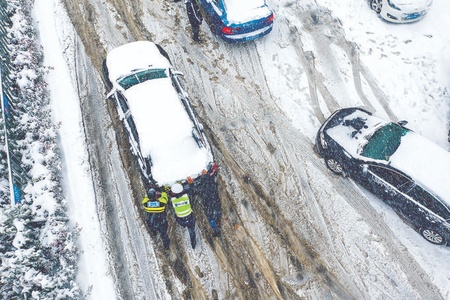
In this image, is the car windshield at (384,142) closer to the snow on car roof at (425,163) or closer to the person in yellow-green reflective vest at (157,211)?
the snow on car roof at (425,163)

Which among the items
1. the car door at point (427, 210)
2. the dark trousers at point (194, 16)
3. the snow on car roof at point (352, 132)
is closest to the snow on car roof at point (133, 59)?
the dark trousers at point (194, 16)

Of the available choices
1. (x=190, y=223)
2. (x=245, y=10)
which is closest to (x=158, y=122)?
(x=190, y=223)

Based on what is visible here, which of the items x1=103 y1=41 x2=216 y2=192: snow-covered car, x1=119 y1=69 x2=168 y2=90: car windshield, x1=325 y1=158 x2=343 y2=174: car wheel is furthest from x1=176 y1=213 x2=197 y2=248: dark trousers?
x1=325 y1=158 x2=343 y2=174: car wheel

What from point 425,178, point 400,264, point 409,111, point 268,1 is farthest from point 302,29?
point 400,264

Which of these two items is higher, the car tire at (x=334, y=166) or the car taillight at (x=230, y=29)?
the car taillight at (x=230, y=29)

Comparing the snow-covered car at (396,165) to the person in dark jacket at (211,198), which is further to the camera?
the person in dark jacket at (211,198)

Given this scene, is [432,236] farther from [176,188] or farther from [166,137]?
[166,137]

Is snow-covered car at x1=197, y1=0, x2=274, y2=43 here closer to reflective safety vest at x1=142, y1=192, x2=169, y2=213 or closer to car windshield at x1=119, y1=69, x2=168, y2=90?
car windshield at x1=119, y1=69, x2=168, y2=90

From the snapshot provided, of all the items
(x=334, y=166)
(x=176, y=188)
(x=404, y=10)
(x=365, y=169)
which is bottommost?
(x=334, y=166)
